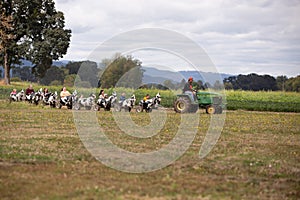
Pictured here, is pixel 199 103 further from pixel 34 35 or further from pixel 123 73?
pixel 34 35

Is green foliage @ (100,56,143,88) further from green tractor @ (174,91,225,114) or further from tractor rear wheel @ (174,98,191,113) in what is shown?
green tractor @ (174,91,225,114)

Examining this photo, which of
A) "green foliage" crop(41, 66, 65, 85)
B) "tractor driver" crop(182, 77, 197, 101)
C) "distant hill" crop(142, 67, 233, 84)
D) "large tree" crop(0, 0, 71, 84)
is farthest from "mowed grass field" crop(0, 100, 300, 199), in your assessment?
"green foliage" crop(41, 66, 65, 85)

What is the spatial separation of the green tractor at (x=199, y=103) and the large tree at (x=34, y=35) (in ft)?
106

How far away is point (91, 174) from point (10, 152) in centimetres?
308

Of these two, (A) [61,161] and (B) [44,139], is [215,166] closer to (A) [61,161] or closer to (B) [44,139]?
(A) [61,161]

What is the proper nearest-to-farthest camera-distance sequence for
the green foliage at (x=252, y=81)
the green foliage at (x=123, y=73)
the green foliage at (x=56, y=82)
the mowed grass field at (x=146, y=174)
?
the mowed grass field at (x=146, y=174), the green foliage at (x=123, y=73), the green foliage at (x=56, y=82), the green foliage at (x=252, y=81)

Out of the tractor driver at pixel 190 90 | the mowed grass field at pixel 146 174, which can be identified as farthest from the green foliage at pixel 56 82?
the mowed grass field at pixel 146 174

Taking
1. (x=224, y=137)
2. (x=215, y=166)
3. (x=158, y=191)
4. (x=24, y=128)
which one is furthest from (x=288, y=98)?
(x=158, y=191)

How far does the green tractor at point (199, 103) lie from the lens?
91.4 feet

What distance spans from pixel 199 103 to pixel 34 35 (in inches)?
1405

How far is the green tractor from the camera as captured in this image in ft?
91.4

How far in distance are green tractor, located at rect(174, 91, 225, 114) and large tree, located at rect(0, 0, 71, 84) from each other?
32.5 meters

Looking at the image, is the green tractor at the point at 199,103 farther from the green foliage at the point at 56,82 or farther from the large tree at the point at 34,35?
A: the green foliage at the point at 56,82

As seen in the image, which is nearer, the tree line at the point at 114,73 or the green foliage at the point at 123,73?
the green foliage at the point at 123,73
